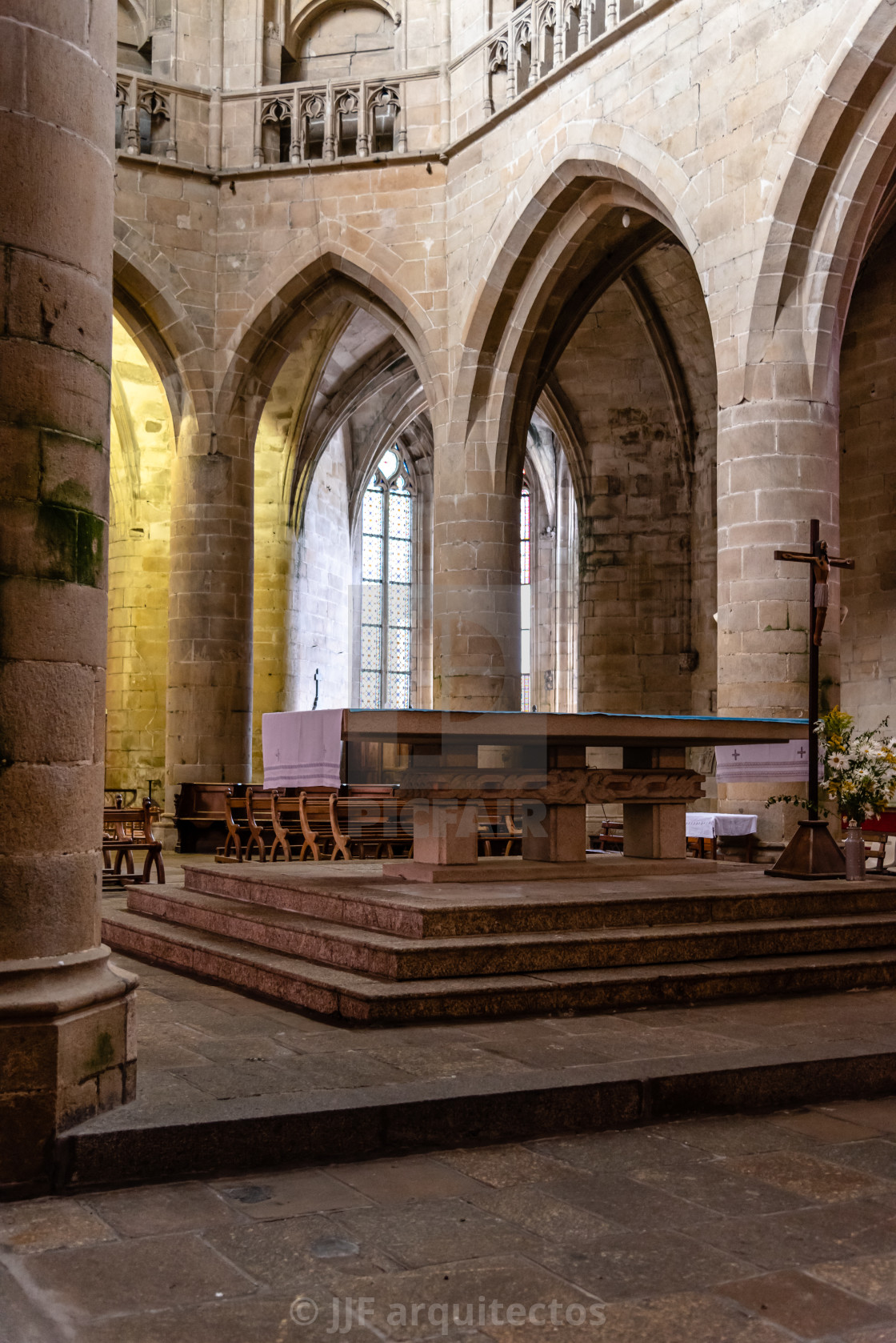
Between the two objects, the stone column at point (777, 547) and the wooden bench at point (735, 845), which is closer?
the stone column at point (777, 547)

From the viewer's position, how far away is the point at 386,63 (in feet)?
49.3

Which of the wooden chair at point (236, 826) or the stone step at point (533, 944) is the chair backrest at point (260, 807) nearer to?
the wooden chair at point (236, 826)

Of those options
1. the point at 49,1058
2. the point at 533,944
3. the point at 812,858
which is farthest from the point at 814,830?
the point at 49,1058

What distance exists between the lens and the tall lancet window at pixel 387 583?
2395 cm

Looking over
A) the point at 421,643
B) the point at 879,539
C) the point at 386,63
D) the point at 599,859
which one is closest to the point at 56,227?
the point at 599,859

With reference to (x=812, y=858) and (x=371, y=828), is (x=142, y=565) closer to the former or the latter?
(x=371, y=828)

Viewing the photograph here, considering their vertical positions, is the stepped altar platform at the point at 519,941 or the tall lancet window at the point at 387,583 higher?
the tall lancet window at the point at 387,583

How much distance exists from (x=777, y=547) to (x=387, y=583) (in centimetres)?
1532

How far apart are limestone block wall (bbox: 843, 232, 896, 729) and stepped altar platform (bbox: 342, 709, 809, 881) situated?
16.7 ft

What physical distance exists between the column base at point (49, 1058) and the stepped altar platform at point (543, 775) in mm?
2883

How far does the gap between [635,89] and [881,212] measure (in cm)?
228

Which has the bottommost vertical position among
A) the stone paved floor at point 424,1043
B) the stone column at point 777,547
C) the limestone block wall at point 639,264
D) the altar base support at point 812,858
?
the stone paved floor at point 424,1043

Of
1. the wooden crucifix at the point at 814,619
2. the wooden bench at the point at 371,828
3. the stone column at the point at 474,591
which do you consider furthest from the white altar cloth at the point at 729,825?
the stone column at the point at 474,591

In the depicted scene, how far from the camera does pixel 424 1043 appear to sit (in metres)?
4.46
